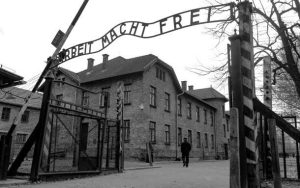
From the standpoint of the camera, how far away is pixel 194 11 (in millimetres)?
6691

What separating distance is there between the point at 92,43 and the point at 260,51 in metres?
10.3

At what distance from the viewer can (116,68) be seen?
29.5 meters

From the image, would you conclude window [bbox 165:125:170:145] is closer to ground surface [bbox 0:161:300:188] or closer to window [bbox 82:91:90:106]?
window [bbox 82:91:90:106]

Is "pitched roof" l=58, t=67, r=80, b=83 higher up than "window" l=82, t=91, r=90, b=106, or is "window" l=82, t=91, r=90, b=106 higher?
"pitched roof" l=58, t=67, r=80, b=83

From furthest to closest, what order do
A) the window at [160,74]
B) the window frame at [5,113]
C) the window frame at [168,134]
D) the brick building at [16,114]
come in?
1. the window frame at [5,113]
2. the brick building at [16,114]
3. the window frame at [168,134]
4. the window at [160,74]

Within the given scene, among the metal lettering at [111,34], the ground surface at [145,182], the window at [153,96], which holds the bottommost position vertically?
the ground surface at [145,182]

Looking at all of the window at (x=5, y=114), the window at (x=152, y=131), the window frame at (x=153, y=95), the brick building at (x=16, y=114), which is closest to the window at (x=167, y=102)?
the window frame at (x=153, y=95)

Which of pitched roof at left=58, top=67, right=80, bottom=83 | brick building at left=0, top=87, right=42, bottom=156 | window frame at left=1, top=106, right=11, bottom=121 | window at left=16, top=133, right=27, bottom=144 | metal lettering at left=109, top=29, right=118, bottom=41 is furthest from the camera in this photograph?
window frame at left=1, top=106, right=11, bottom=121

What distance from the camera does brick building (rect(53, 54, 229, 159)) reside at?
83.8 feet

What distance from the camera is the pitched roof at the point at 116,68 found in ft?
87.5

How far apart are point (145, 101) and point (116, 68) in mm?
5645

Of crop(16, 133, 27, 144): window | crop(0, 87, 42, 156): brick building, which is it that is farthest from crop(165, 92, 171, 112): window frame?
crop(16, 133, 27, 144): window

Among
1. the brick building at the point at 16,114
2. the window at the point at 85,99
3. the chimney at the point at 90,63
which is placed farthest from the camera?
the brick building at the point at 16,114

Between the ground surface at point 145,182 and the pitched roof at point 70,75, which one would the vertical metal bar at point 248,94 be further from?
the pitched roof at point 70,75
